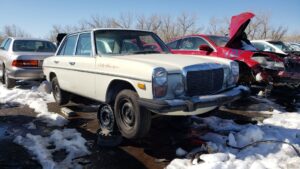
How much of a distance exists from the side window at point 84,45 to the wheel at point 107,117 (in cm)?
105

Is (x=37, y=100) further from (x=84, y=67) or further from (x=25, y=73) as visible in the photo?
(x=84, y=67)

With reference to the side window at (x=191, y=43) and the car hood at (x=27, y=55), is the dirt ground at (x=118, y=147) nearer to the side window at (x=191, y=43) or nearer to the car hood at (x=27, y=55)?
the car hood at (x=27, y=55)

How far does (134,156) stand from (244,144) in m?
1.55

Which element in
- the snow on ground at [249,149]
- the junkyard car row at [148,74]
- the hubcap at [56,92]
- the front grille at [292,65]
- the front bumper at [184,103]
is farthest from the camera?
the front grille at [292,65]

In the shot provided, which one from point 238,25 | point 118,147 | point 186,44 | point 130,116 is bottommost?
point 118,147

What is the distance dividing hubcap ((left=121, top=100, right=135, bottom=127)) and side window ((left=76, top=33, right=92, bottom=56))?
1371mm

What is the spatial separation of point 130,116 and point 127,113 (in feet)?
0.23

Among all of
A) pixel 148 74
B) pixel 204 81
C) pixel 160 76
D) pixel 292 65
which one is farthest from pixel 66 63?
pixel 292 65

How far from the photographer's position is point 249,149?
3930 millimetres

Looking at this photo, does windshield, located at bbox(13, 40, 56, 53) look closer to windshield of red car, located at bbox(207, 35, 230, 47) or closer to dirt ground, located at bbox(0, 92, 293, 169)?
dirt ground, located at bbox(0, 92, 293, 169)

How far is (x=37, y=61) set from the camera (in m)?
8.41

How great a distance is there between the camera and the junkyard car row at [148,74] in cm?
380

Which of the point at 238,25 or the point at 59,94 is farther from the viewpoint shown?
the point at 238,25

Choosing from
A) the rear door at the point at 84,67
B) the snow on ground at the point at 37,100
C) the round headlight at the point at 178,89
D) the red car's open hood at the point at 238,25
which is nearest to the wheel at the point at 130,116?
the round headlight at the point at 178,89
